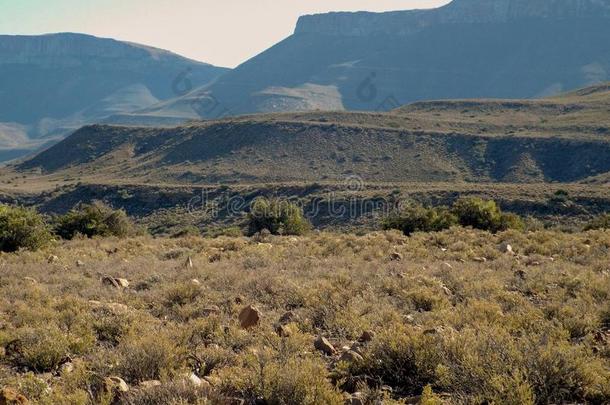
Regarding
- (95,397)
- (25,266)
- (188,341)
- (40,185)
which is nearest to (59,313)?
(188,341)

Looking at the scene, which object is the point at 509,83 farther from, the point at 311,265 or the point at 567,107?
the point at 311,265

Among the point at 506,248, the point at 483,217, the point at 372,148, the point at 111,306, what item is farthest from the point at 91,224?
the point at 372,148

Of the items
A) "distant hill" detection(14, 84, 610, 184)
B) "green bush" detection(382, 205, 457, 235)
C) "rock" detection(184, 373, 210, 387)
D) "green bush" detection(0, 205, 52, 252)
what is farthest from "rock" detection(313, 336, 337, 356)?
"distant hill" detection(14, 84, 610, 184)

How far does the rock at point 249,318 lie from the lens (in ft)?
23.1

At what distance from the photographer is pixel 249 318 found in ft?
23.3

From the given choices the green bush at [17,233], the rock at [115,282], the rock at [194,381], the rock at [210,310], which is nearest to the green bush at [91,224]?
the green bush at [17,233]

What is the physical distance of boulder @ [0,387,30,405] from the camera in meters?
4.66

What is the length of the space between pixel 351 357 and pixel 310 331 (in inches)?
63.3

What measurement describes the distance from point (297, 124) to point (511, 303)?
77.0 metres

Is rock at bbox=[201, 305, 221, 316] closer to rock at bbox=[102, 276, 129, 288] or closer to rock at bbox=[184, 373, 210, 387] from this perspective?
rock at bbox=[184, 373, 210, 387]

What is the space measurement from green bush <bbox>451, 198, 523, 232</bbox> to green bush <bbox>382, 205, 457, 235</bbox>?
1.88 feet

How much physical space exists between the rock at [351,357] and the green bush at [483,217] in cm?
1674

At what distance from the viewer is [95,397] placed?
483cm

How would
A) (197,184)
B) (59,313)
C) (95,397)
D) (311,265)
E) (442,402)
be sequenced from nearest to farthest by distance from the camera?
(442,402) → (95,397) → (59,313) → (311,265) → (197,184)
